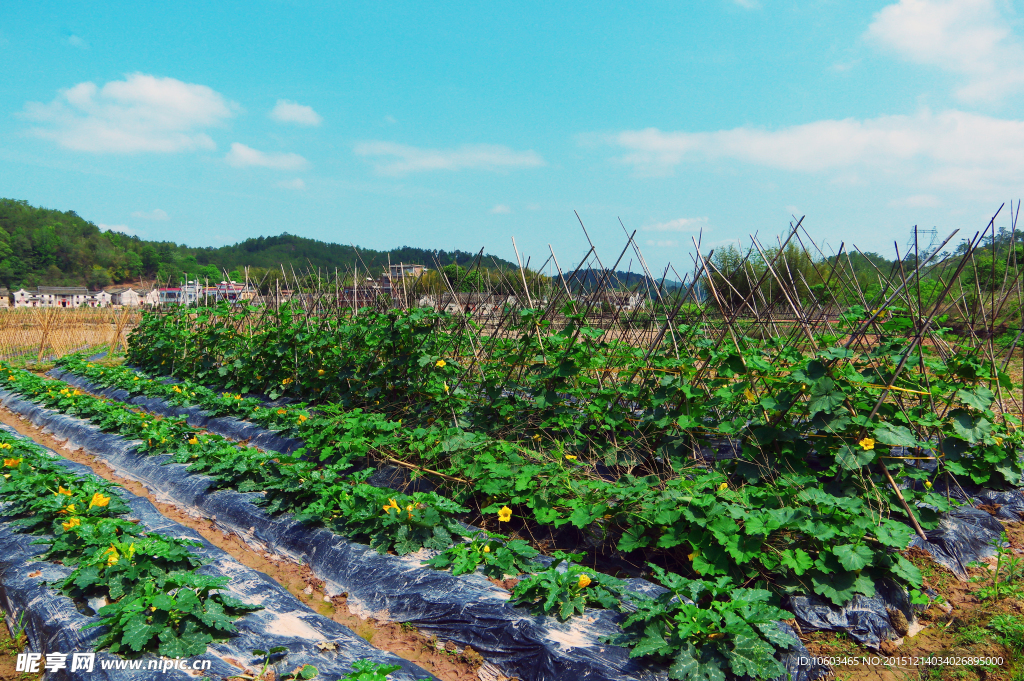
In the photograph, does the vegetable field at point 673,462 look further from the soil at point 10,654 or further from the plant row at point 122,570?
the soil at point 10,654

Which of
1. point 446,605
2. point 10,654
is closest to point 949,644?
point 446,605

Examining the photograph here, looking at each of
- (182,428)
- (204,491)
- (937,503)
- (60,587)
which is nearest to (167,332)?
(182,428)

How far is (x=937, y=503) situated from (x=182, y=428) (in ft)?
20.9

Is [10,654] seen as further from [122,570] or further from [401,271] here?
[401,271]

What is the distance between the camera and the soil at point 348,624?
9.01 ft

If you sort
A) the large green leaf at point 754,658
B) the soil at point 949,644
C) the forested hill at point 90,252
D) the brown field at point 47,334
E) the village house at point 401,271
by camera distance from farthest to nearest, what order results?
the forested hill at point 90,252
the brown field at point 47,334
the village house at point 401,271
the soil at point 949,644
the large green leaf at point 754,658

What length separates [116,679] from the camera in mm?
2262

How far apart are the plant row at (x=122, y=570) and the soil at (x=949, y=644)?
2878 mm

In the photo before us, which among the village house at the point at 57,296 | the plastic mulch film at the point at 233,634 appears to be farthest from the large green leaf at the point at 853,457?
the village house at the point at 57,296

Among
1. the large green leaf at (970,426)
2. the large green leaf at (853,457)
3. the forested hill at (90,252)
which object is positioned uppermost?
the forested hill at (90,252)

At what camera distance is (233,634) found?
2607mm

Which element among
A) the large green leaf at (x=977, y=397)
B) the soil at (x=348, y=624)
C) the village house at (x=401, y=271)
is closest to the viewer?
the soil at (x=348, y=624)

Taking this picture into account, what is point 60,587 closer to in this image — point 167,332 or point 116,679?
point 116,679

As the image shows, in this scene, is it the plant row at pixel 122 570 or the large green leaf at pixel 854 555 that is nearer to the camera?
the plant row at pixel 122 570
